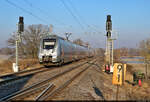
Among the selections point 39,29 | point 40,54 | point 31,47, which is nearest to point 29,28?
point 39,29

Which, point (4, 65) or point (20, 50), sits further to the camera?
point (20, 50)

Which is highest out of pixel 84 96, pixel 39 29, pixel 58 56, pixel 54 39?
pixel 39 29

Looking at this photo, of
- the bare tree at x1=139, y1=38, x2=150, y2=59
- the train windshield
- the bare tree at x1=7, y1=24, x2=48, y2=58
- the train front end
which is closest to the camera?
the train front end

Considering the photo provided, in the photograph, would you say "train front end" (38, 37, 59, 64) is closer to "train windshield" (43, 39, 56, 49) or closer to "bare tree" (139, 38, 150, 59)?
"train windshield" (43, 39, 56, 49)

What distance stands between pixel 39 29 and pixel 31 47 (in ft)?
20.3

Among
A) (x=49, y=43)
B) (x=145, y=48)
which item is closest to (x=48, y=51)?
(x=49, y=43)

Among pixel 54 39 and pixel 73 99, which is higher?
pixel 54 39

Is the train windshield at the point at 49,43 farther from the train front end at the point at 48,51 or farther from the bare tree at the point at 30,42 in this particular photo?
the bare tree at the point at 30,42

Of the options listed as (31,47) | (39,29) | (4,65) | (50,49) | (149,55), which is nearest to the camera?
(50,49)

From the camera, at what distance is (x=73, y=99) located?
680cm

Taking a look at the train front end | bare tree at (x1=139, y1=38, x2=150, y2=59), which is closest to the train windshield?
the train front end

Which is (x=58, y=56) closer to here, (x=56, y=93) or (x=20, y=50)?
(x=56, y=93)

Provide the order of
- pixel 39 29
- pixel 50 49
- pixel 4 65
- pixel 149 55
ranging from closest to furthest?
pixel 50 49 → pixel 4 65 → pixel 149 55 → pixel 39 29

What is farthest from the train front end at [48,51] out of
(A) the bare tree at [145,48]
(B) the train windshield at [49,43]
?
(A) the bare tree at [145,48]
